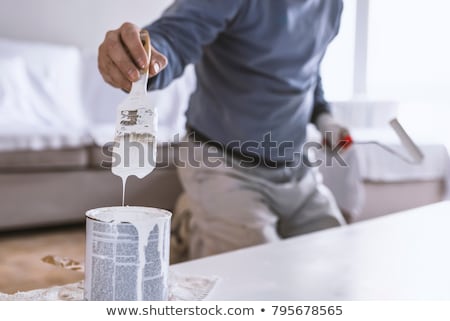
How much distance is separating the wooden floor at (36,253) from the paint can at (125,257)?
→ 0.39 metres

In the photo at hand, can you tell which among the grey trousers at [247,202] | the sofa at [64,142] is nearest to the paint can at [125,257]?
the grey trousers at [247,202]

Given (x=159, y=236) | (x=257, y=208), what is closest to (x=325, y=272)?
(x=159, y=236)

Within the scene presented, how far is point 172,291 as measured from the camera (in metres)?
0.45

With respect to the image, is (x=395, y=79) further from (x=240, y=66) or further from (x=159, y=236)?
(x=159, y=236)

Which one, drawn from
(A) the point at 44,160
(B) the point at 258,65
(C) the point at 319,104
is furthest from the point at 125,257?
(A) the point at 44,160

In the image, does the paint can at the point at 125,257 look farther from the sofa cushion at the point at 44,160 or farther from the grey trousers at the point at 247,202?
the sofa cushion at the point at 44,160

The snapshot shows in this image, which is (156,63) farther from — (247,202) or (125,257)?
(247,202)

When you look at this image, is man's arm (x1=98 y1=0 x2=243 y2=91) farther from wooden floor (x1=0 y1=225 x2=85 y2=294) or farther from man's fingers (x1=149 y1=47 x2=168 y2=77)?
wooden floor (x1=0 y1=225 x2=85 y2=294)

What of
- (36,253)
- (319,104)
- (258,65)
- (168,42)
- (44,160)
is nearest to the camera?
(168,42)

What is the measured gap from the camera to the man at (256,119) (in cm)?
77

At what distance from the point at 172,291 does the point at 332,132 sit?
1.51 ft

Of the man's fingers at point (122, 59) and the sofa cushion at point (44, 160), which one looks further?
the sofa cushion at point (44, 160)

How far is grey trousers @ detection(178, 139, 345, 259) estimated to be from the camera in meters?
0.85

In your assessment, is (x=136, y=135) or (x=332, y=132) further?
(x=332, y=132)
